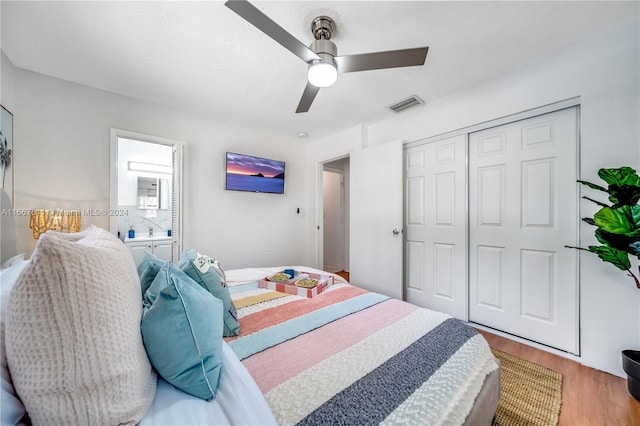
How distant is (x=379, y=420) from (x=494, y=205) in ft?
7.59

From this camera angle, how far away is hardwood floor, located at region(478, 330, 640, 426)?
1.34m

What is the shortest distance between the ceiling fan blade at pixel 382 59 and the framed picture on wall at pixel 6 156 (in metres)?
2.49

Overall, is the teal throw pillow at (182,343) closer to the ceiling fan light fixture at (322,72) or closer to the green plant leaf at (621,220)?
the ceiling fan light fixture at (322,72)

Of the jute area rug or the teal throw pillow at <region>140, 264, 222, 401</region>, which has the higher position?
the teal throw pillow at <region>140, 264, 222, 401</region>

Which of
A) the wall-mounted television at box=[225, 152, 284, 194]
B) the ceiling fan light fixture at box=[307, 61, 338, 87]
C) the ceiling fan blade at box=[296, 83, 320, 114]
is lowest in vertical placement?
the wall-mounted television at box=[225, 152, 284, 194]

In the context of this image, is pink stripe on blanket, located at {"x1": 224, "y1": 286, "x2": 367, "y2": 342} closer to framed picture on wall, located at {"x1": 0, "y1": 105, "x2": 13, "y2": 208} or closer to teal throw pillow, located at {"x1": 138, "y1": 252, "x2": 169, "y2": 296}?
teal throw pillow, located at {"x1": 138, "y1": 252, "x2": 169, "y2": 296}

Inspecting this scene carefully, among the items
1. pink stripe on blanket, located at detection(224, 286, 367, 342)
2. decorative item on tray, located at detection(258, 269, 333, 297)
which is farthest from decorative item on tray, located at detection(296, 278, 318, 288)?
pink stripe on blanket, located at detection(224, 286, 367, 342)

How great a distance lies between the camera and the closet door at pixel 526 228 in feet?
6.29

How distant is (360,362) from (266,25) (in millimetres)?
1639

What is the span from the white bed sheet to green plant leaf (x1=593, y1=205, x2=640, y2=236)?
6.71 feet

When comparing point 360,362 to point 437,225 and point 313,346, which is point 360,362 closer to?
point 313,346

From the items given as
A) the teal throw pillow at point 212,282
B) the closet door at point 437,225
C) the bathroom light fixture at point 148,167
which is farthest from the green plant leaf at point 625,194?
the bathroom light fixture at point 148,167

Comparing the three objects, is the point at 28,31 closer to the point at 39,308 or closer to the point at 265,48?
the point at 265,48

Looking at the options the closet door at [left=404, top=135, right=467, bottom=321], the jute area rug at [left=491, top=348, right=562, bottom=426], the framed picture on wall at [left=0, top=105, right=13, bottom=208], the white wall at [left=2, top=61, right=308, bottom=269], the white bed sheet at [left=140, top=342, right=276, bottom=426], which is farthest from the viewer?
the closet door at [left=404, top=135, right=467, bottom=321]
